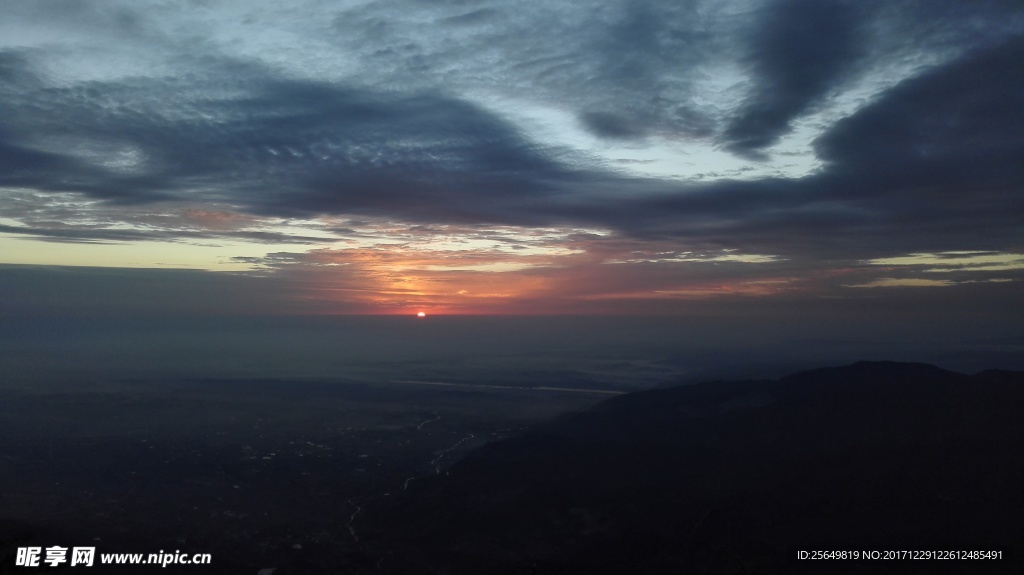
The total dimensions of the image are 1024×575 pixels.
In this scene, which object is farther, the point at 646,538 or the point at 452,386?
the point at 452,386

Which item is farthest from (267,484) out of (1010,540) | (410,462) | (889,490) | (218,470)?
(1010,540)

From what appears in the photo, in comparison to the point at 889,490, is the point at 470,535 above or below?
below

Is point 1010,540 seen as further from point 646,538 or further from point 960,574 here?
point 646,538

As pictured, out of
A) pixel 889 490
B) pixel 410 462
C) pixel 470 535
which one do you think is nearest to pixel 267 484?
pixel 410 462

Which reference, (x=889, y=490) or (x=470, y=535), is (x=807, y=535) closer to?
(x=889, y=490)

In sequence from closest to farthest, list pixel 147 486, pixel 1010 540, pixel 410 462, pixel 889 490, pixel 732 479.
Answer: pixel 1010 540 < pixel 889 490 < pixel 732 479 < pixel 147 486 < pixel 410 462

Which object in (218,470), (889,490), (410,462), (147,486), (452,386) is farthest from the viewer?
(452,386)
